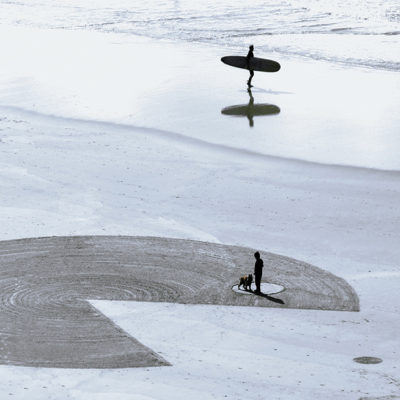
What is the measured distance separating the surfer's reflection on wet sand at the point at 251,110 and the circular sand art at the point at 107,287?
19.6 metres

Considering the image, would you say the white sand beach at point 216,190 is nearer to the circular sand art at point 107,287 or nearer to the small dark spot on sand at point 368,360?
the small dark spot on sand at point 368,360

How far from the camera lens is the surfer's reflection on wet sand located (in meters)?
53.3

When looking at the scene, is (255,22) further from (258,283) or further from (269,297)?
(269,297)

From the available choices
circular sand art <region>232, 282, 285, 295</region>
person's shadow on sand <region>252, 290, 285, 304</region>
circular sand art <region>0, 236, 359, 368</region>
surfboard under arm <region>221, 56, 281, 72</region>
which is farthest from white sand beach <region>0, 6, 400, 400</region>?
circular sand art <region>232, 282, 285, 295</region>

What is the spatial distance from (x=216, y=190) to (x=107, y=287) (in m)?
10.9

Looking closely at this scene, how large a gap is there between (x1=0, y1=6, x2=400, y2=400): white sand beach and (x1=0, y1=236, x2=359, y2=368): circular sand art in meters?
0.54

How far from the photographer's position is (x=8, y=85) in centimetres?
6203

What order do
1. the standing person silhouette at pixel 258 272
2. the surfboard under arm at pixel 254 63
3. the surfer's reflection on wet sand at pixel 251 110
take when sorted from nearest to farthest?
1. the standing person silhouette at pixel 258 272
2. the surfer's reflection on wet sand at pixel 251 110
3. the surfboard under arm at pixel 254 63

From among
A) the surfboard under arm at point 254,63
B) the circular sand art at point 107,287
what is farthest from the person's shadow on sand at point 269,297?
the surfboard under arm at point 254,63

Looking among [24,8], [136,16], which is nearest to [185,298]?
[136,16]

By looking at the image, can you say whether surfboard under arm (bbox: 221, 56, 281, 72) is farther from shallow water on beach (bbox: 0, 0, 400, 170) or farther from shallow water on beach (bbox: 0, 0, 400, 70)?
shallow water on beach (bbox: 0, 0, 400, 70)

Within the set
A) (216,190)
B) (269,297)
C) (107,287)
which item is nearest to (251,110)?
(216,190)

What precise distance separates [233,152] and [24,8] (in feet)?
207

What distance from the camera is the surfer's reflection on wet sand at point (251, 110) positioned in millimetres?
53328
